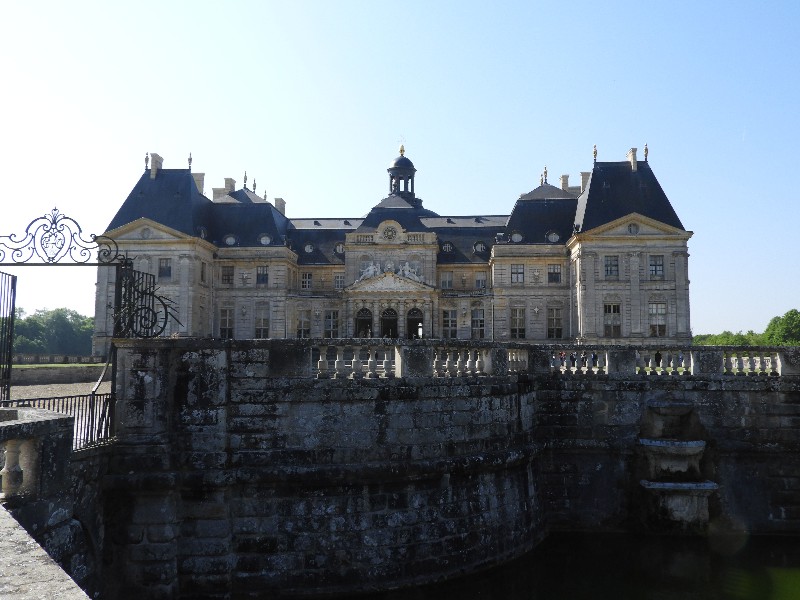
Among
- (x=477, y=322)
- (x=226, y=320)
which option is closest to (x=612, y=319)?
(x=477, y=322)

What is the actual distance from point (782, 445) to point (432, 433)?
7944 millimetres

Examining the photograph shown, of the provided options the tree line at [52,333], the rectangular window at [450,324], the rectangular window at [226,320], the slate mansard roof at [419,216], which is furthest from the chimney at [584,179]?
the tree line at [52,333]

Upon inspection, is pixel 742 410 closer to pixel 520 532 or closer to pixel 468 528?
pixel 520 532

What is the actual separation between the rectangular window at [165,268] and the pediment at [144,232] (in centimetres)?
126

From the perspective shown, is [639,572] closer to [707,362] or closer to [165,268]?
[707,362]

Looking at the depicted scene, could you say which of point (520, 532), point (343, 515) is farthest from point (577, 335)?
point (343, 515)

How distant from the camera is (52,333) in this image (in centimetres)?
8181

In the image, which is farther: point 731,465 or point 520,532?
point 731,465

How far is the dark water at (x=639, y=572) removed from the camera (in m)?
10.3

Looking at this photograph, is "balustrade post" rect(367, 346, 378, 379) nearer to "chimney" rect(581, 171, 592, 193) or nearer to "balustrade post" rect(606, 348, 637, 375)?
"balustrade post" rect(606, 348, 637, 375)

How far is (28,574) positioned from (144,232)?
125 ft

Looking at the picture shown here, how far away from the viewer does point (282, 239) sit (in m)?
41.9

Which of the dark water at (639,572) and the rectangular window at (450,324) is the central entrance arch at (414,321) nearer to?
the rectangular window at (450,324)

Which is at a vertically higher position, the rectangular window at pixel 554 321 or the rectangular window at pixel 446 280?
the rectangular window at pixel 446 280
